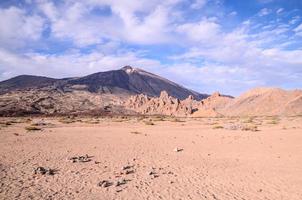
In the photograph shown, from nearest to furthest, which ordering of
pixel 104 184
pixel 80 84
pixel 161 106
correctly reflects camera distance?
1. pixel 104 184
2. pixel 161 106
3. pixel 80 84

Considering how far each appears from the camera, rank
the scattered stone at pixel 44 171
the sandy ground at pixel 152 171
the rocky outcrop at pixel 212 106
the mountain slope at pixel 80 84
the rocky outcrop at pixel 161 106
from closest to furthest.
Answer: the sandy ground at pixel 152 171, the scattered stone at pixel 44 171, the rocky outcrop at pixel 212 106, the rocky outcrop at pixel 161 106, the mountain slope at pixel 80 84

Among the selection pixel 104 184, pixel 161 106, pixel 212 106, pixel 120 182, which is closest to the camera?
pixel 104 184

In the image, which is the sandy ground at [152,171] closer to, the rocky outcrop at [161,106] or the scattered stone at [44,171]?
the scattered stone at [44,171]

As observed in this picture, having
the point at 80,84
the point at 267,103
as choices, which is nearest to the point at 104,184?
the point at 267,103

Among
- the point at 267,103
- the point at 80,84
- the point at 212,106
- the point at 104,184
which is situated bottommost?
the point at 104,184

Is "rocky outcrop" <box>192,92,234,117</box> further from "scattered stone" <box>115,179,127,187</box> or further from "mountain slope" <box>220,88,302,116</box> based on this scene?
"scattered stone" <box>115,179,127,187</box>

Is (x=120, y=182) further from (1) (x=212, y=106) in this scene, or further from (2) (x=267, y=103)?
(1) (x=212, y=106)

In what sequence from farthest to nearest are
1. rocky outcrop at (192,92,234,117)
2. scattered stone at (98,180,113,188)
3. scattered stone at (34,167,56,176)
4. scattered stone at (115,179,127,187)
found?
rocky outcrop at (192,92,234,117) < scattered stone at (34,167,56,176) < scattered stone at (115,179,127,187) < scattered stone at (98,180,113,188)

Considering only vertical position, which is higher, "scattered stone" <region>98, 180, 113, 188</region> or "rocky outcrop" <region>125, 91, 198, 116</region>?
"rocky outcrop" <region>125, 91, 198, 116</region>

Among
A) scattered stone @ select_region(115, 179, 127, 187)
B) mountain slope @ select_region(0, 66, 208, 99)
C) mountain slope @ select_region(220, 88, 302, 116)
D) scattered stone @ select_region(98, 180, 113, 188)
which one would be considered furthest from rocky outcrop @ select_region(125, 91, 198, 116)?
scattered stone @ select_region(98, 180, 113, 188)

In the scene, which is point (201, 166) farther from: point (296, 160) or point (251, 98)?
point (251, 98)

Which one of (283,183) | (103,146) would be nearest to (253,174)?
(283,183)

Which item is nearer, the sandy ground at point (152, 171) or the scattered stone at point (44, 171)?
the sandy ground at point (152, 171)

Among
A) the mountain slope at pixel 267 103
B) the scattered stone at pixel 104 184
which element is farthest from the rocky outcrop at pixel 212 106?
the scattered stone at pixel 104 184
